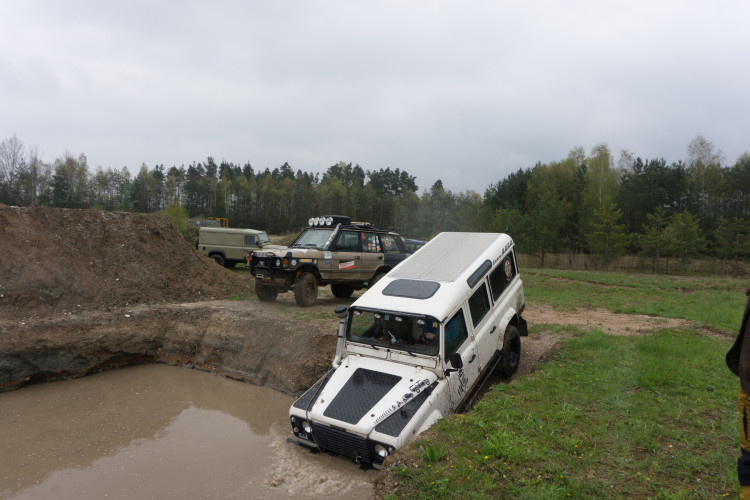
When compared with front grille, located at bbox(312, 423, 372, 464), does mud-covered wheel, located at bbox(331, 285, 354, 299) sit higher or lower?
higher

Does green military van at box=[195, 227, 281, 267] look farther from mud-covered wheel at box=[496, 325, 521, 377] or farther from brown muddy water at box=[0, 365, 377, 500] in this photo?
mud-covered wheel at box=[496, 325, 521, 377]

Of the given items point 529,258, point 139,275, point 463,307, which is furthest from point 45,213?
point 529,258

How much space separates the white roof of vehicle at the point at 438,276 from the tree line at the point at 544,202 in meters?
13.5

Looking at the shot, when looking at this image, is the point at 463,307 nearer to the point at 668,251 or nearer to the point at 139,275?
the point at 139,275

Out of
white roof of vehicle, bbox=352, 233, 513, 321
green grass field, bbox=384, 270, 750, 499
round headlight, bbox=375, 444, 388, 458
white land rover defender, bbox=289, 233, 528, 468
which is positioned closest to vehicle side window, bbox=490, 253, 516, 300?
white land rover defender, bbox=289, 233, 528, 468

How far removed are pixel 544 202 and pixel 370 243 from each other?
2729cm

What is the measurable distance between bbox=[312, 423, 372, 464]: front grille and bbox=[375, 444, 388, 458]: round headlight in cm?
9

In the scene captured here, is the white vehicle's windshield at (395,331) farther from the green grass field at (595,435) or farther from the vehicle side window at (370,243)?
the vehicle side window at (370,243)

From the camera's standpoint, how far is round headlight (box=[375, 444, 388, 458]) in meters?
4.30

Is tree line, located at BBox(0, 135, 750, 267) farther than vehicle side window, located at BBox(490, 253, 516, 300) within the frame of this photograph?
Yes

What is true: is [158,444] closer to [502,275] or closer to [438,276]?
[438,276]

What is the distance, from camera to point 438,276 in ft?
19.6

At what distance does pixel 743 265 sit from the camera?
2961 cm

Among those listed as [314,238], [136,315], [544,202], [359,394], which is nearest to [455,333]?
[359,394]
